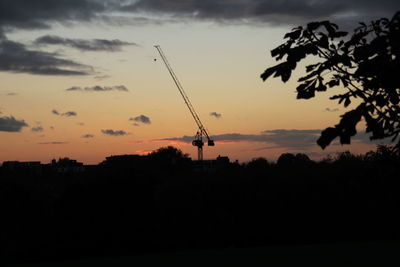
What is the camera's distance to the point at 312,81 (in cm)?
581

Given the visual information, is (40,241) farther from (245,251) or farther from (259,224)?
(245,251)

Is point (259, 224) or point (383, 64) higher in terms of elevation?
point (383, 64)

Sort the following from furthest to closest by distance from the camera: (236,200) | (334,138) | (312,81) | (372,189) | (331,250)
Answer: (236,200) → (372,189) → (331,250) → (312,81) → (334,138)

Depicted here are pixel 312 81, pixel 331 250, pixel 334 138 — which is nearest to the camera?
pixel 334 138

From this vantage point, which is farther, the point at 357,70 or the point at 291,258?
the point at 291,258

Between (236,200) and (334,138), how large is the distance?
72350 mm

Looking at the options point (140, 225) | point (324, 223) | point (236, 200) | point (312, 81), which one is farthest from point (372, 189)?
point (312, 81)

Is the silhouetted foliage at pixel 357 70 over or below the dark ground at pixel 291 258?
over

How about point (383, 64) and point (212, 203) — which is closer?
point (383, 64)

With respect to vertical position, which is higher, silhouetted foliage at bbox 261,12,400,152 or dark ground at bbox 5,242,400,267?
silhouetted foliage at bbox 261,12,400,152

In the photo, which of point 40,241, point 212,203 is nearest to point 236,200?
point 212,203

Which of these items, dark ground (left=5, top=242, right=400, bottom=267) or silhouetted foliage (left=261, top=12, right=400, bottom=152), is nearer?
silhouetted foliage (left=261, top=12, right=400, bottom=152)

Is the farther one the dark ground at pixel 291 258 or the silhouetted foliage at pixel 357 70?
the dark ground at pixel 291 258

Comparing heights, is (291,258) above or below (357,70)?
below
